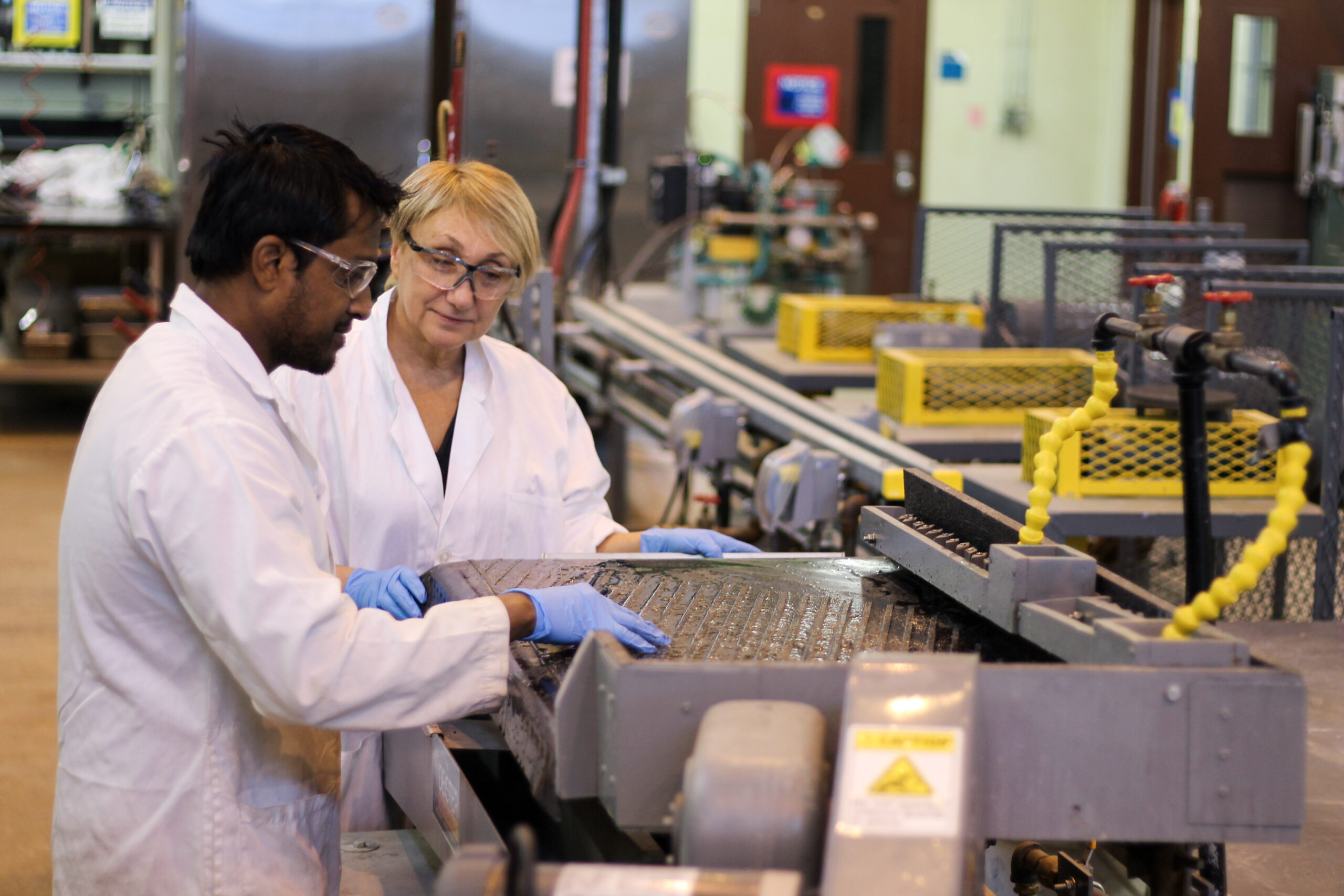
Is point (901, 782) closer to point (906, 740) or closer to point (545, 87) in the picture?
point (906, 740)

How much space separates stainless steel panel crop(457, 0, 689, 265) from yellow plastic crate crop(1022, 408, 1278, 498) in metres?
3.89

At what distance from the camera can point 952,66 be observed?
360 inches

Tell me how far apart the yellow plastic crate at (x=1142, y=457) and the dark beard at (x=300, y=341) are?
160cm

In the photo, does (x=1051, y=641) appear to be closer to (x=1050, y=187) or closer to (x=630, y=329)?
(x=630, y=329)

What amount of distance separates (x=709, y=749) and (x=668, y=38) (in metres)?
6.31

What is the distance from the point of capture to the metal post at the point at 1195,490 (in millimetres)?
1232

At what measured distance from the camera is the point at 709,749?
36.9 inches

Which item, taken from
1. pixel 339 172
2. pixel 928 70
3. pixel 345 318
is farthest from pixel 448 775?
pixel 928 70

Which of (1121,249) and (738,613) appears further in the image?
A: (1121,249)

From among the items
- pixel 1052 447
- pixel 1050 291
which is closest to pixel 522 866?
pixel 1052 447

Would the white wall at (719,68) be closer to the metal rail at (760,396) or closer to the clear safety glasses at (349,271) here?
the metal rail at (760,396)

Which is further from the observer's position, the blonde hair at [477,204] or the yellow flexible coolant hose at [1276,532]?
the blonde hair at [477,204]

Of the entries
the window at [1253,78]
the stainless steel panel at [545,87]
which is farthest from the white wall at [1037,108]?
the stainless steel panel at [545,87]

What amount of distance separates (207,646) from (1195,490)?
0.90m
